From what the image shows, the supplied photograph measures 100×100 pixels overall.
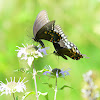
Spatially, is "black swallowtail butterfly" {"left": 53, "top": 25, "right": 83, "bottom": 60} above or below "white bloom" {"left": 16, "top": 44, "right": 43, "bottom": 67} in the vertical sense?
above

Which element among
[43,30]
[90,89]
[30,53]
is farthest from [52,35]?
[90,89]

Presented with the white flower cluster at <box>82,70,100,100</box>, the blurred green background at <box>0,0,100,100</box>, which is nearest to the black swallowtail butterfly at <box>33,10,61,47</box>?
the white flower cluster at <box>82,70,100,100</box>

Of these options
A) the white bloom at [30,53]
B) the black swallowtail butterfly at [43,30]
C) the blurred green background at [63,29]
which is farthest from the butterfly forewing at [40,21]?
the blurred green background at [63,29]

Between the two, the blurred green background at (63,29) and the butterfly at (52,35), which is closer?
the butterfly at (52,35)

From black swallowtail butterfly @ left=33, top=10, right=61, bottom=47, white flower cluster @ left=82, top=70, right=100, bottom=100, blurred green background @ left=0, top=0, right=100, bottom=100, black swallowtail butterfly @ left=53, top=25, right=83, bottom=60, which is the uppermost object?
blurred green background @ left=0, top=0, right=100, bottom=100

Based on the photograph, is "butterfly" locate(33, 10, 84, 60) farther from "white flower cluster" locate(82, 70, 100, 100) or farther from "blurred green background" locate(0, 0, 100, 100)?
"blurred green background" locate(0, 0, 100, 100)

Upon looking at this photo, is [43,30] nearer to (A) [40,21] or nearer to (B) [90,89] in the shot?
(A) [40,21]

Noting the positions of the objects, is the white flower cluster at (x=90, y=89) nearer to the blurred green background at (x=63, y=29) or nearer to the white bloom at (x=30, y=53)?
the white bloom at (x=30, y=53)

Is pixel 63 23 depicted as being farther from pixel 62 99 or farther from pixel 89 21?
pixel 62 99
